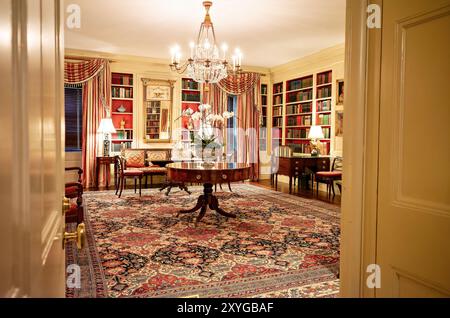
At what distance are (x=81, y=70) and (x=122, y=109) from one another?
1130 millimetres

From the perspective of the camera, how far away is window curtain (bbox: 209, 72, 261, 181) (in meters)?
8.27

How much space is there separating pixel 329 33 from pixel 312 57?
1.56 m

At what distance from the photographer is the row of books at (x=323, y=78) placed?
7074mm

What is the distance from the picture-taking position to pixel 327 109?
23.5 ft

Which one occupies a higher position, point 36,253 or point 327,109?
point 327,109

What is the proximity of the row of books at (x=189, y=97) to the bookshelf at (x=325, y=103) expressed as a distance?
8.99 feet

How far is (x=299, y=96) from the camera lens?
314 inches

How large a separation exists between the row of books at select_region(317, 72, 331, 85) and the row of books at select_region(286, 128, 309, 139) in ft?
3.62

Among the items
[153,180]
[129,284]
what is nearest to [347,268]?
[129,284]

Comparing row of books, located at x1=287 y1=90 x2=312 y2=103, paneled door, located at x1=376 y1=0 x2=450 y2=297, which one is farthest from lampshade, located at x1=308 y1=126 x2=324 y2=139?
paneled door, located at x1=376 y1=0 x2=450 y2=297

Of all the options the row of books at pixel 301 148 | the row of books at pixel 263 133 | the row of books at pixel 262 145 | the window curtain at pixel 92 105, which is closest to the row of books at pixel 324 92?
the row of books at pixel 301 148

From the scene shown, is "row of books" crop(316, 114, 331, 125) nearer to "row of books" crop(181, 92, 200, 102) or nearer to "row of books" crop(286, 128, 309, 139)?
"row of books" crop(286, 128, 309, 139)

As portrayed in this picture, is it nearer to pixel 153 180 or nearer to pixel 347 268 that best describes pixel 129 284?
pixel 347 268

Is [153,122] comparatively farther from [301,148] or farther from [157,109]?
[301,148]
